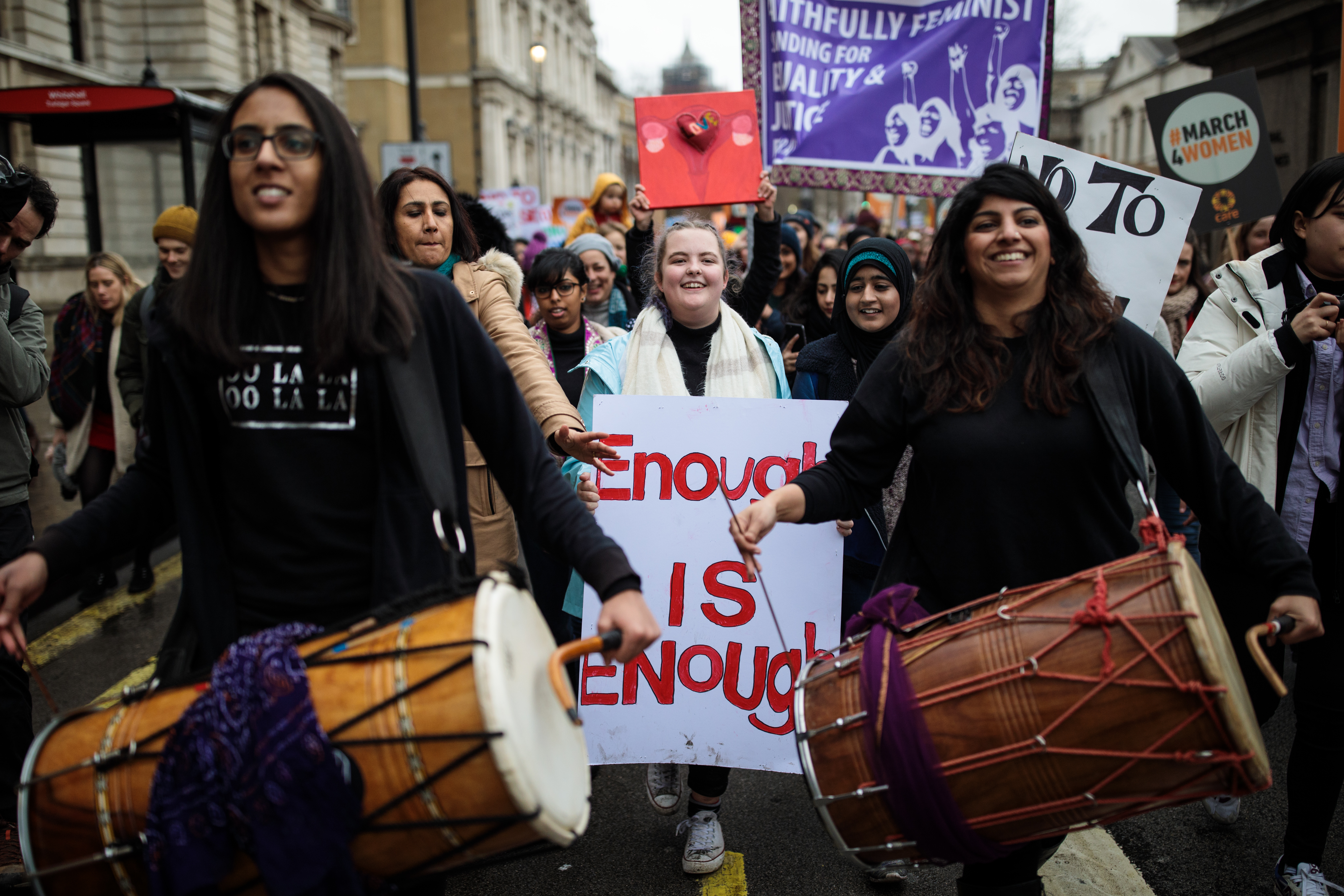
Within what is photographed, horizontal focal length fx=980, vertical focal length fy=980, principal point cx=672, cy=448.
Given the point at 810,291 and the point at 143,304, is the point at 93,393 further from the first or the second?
the point at 810,291

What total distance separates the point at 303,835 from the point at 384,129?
4886 centimetres

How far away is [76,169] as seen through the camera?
1933cm

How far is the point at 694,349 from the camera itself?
3627 millimetres

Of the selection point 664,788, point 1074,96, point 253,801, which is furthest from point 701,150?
point 1074,96

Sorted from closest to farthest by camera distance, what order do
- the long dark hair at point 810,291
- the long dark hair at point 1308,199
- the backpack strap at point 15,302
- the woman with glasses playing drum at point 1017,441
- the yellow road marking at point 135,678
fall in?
the woman with glasses playing drum at point 1017,441
the long dark hair at point 1308,199
the backpack strap at point 15,302
the yellow road marking at point 135,678
the long dark hair at point 810,291

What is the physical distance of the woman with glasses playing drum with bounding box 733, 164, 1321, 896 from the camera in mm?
2156

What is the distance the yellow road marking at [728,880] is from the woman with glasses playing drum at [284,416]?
5.36 feet

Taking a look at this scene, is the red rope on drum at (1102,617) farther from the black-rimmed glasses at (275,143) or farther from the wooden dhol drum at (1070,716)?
the black-rimmed glasses at (275,143)

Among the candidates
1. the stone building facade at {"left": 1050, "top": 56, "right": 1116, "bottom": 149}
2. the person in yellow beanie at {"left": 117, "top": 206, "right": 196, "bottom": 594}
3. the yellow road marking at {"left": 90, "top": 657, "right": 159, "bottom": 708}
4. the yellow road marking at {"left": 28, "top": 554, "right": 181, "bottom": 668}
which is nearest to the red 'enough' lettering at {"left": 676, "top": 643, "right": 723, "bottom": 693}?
the yellow road marking at {"left": 90, "top": 657, "right": 159, "bottom": 708}

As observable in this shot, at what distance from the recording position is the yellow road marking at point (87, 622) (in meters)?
5.18

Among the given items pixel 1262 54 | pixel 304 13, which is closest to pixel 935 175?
pixel 1262 54

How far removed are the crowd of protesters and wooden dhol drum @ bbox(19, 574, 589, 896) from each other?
0.25 meters

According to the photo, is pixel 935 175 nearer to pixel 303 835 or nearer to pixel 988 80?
pixel 988 80

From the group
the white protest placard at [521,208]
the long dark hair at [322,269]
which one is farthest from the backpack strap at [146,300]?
the white protest placard at [521,208]
